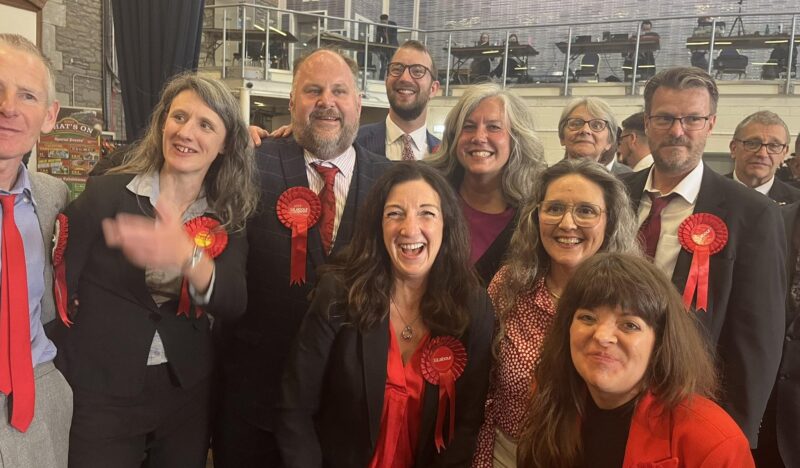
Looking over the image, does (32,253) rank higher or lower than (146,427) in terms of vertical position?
higher

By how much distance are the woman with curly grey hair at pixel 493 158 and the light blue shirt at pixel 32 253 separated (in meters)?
1.45

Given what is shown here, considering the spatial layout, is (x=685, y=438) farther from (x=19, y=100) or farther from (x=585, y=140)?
(x=585, y=140)

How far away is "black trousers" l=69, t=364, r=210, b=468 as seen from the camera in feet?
5.65

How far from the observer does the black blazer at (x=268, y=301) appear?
2123 mm

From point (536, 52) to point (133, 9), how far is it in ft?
25.0

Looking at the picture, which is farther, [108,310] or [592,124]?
[592,124]

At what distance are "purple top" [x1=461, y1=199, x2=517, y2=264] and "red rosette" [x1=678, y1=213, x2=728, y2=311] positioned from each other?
2.14 feet

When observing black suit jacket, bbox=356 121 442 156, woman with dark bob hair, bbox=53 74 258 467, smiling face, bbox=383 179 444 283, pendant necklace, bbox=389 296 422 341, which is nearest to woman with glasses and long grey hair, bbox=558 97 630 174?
black suit jacket, bbox=356 121 442 156

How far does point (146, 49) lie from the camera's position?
254cm

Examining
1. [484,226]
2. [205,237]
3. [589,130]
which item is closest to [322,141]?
[205,237]

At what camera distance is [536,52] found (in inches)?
360

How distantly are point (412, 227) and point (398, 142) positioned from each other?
1.90 metres

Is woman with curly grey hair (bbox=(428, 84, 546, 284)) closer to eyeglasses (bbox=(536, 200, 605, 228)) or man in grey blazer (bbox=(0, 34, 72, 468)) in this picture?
eyeglasses (bbox=(536, 200, 605, 228))

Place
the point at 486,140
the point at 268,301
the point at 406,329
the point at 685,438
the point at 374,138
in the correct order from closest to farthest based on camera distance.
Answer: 1. the point at 685,438
2. the point at 406,329
3. the point at 268,301
4. the point at 486,140
5. the point at 374,138
